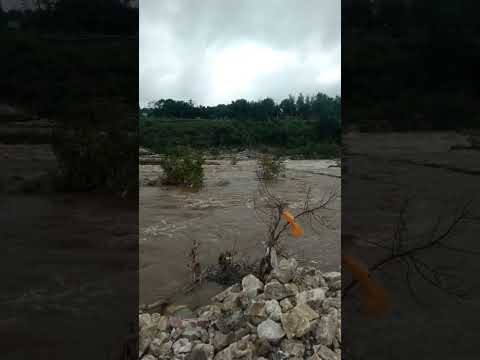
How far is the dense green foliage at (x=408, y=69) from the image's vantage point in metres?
0.95

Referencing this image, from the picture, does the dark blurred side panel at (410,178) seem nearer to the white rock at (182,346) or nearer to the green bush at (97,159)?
the green bush at (97,159)

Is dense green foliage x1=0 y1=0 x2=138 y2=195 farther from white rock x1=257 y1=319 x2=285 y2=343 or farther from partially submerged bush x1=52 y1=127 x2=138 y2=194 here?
white rock x1=257 y1=319 x2=285 y2=343

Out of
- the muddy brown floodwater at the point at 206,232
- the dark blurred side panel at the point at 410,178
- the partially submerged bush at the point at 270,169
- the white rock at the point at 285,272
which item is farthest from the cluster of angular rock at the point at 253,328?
the partially submerged bush at the point at 270,169

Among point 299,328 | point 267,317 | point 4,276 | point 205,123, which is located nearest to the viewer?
point 4,276

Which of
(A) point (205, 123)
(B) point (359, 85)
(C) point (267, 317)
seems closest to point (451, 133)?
(B) point (359, 85)

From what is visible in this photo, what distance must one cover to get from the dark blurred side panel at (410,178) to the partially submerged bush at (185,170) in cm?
589

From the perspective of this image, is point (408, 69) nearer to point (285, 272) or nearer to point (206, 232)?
point (285, 272)

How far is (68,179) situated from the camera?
995mm

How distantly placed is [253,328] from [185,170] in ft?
16.9

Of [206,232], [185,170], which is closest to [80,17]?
[206,232]

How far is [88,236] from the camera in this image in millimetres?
950

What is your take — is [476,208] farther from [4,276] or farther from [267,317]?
[267,317]

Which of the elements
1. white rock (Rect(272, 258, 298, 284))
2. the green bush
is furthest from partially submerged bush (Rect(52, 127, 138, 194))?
white rock (Rect(272, 258, 298, 284))

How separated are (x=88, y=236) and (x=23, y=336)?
0.86 ft
